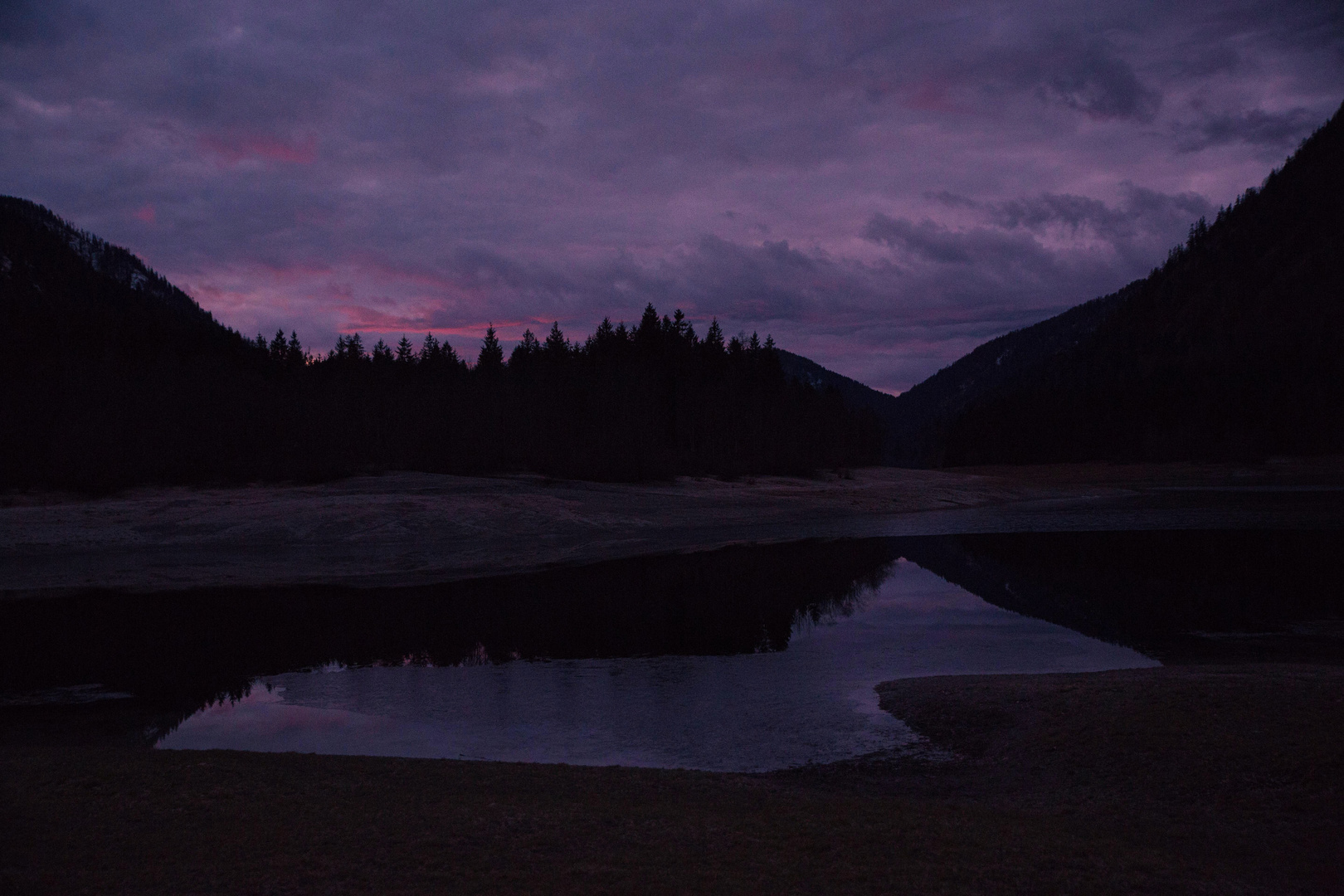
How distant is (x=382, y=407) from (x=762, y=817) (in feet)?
278

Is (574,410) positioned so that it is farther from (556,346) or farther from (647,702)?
(647,702)

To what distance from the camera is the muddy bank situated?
3347cm

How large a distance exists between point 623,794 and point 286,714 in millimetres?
9092

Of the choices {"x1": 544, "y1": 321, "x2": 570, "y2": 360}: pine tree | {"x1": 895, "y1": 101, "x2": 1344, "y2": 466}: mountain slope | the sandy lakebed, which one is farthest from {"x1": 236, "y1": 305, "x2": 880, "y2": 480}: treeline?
the sandy lakebed

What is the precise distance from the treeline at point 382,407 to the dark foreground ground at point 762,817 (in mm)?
49904

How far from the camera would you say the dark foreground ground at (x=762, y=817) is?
7254mm

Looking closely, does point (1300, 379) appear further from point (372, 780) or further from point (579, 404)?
point (372, 780)

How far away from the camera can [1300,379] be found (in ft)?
393

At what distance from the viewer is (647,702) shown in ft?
54.3

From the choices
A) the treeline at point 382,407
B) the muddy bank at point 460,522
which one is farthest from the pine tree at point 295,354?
the muddy bank at point 460,522

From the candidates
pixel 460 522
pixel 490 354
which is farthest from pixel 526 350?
pixel 460 522

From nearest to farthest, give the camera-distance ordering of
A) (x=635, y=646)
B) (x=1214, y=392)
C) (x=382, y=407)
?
(x=635, y=646) → (x=382, y=407) → (x=1214, y=392)

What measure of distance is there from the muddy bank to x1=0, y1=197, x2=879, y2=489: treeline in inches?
210

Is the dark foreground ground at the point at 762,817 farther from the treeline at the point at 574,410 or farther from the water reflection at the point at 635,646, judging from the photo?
the treeline at the point at 574,410
